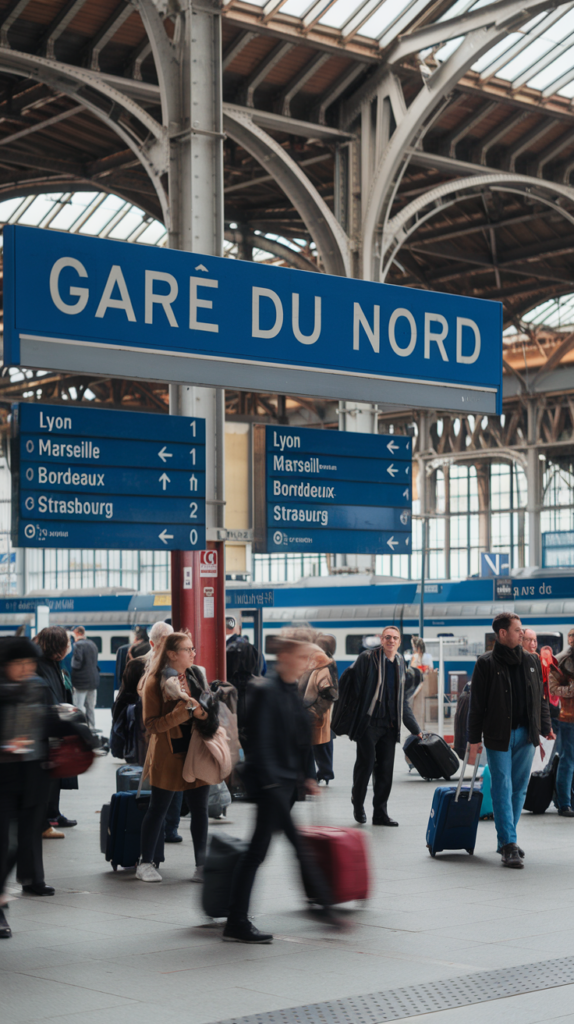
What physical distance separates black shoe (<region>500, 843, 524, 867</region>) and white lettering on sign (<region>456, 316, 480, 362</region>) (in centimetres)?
327

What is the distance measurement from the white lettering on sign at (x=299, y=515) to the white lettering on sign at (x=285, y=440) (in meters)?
0.57

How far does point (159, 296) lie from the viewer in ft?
23.1

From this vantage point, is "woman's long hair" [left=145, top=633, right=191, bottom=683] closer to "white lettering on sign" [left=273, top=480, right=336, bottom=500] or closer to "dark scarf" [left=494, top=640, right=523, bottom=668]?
"dark scarf" [left=494, top=640, right=523, bottom=668]

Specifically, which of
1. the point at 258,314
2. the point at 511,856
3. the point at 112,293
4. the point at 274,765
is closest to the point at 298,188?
the point at 258,314

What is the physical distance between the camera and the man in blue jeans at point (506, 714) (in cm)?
841

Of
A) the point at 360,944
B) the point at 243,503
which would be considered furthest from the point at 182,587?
the point at 360,944

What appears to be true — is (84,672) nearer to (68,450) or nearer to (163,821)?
(68,450)

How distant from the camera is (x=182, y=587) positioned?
41.0 ft

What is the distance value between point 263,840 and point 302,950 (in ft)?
1.88

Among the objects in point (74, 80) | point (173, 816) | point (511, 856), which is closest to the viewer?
point (511, 856)

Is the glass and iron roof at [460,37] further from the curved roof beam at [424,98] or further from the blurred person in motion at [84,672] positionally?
the blurred person in motion at [84,672]

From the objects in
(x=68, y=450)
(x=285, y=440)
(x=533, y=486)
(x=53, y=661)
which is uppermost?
(x=533, y=486)

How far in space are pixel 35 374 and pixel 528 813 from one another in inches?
1395

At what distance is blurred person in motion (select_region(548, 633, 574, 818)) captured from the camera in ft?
35.3
